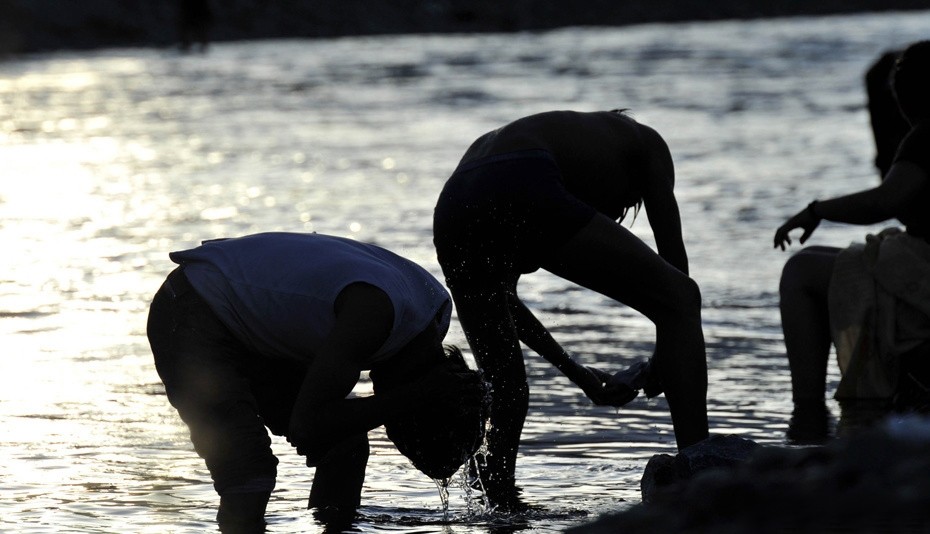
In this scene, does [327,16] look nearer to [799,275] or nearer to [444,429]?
[799,275]

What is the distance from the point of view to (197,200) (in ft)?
43.8

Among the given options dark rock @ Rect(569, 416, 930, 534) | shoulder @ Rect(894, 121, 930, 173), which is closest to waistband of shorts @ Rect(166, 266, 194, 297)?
dark rock @ Rect(569, 416, 930, 534)

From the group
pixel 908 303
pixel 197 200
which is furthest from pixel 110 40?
pixel 908 303

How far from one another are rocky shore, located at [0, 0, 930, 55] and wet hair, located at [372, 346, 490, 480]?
126ft

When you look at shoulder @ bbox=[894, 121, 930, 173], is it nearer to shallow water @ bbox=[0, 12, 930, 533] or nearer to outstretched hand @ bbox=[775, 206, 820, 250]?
outstretched hand @ bbox=[775, 206, 820, 250]

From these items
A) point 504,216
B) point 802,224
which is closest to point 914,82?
point 802,224

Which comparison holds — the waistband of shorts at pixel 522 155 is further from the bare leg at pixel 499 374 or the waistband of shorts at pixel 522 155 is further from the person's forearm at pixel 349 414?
the person's forearm at pixel 349 414

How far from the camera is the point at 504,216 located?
196 inches

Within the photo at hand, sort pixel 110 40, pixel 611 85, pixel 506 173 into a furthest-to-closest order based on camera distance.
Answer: pixel 110 40 → pixel 611 85 → pixel 506 173

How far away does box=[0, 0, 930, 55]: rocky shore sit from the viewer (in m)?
44.7

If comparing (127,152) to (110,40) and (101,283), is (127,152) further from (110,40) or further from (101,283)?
(110,40)

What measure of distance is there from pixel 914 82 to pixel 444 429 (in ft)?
8.35

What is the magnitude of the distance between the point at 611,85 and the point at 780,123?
705 cm

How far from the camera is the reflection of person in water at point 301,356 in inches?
164
